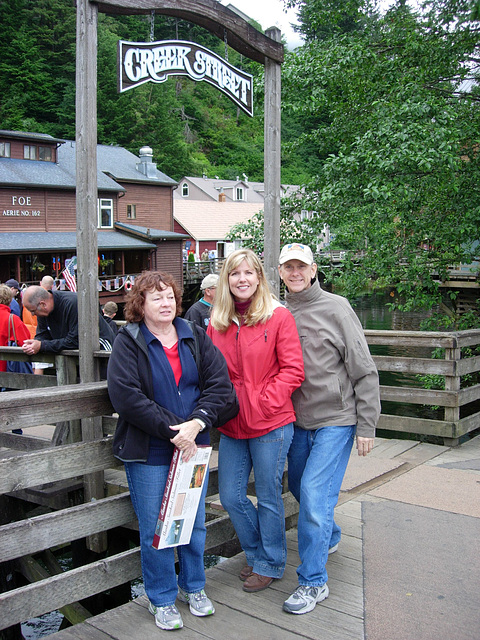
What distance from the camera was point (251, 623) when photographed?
2.82 metres

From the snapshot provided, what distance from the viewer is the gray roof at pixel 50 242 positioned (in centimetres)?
2606

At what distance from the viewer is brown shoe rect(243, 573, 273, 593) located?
3.12 meters

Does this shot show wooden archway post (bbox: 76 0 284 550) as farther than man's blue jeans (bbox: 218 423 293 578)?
Yes

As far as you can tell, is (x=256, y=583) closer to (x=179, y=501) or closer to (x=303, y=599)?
(x=303, y=599)

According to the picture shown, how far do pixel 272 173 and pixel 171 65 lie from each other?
1.13 m

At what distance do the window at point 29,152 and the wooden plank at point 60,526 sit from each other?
2788 cm

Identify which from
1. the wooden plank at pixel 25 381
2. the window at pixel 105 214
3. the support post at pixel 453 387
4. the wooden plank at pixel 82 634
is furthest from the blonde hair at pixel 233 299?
the window at pixel 105 214

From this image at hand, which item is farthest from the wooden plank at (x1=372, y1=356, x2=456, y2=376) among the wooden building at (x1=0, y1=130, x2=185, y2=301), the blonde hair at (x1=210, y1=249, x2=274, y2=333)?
the wooden building at (x1=0, y1=130, x2=185, y2=301)

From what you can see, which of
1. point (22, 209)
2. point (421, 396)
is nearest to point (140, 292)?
point (421, 396)

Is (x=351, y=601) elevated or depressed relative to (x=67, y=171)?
depressed

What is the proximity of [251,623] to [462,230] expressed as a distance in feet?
25.5

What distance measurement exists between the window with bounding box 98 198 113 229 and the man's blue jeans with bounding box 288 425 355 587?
29.8 meters

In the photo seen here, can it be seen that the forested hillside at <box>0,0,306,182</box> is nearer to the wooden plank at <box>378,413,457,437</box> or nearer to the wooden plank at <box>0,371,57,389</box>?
the wooden plank at <box>0,371,57,389</box>

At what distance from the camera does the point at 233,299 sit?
3.16 metres
